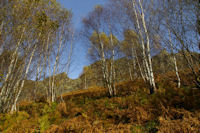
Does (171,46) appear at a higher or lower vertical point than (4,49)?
lower

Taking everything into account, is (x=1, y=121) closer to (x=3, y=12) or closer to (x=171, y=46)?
(x=3, y=12)

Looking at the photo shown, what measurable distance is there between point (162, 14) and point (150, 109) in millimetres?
3795

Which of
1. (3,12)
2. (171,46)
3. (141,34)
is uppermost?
(3,12)

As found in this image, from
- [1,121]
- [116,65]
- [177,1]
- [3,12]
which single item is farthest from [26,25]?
[116,65]

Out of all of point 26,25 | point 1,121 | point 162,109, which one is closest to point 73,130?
point 162,109

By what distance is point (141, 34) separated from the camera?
23.0ft

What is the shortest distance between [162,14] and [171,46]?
134cm

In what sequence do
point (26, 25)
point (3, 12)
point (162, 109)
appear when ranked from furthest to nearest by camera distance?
point (26, 25)
point (3, 12)
point (162, 109)

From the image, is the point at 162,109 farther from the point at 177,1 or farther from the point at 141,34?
the point at 141,34

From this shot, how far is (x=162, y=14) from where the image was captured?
3.74 metres

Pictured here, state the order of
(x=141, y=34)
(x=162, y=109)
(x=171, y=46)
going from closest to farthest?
(x=171, y=46)
(x=162, y=109)
(x=141, y=34)

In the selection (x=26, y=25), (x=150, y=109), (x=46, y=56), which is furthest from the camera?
(x=46, y=56)

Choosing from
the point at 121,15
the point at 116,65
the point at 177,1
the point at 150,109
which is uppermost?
the point at 121,15

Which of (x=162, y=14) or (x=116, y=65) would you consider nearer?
(x=162, y=14)
